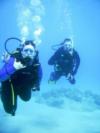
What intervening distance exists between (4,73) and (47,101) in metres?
7.84

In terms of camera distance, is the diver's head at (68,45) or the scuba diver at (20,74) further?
the diver's head at (68,45)

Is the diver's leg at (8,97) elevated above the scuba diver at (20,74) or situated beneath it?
situated beneath

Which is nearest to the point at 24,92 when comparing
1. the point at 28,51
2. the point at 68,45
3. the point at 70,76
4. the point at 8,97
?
the point at 8,97

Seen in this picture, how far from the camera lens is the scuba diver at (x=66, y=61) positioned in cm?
590

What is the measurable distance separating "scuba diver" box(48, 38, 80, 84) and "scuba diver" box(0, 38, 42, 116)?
1.26 meters

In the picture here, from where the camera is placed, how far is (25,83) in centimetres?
475

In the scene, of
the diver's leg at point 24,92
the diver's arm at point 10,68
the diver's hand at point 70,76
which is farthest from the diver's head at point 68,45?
the diver's arm at point 10,68

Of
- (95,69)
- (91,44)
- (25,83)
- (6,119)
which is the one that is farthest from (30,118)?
(95,69)

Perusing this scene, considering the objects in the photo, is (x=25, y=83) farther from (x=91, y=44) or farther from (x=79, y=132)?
(x=91, y=44)

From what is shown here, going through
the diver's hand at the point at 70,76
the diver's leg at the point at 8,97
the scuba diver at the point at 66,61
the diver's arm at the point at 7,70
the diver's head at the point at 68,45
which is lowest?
the diver's leg at the point at 8,97

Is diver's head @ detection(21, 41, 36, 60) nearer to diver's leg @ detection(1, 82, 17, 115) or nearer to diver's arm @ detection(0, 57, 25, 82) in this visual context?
diver's arm @ detection(0, 57, 25, 82)

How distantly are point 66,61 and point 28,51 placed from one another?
168cm

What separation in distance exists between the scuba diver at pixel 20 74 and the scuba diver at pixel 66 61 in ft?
4.13

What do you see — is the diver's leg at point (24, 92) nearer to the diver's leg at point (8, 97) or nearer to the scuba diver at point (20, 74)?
the scuba diver at point (20, 74)
